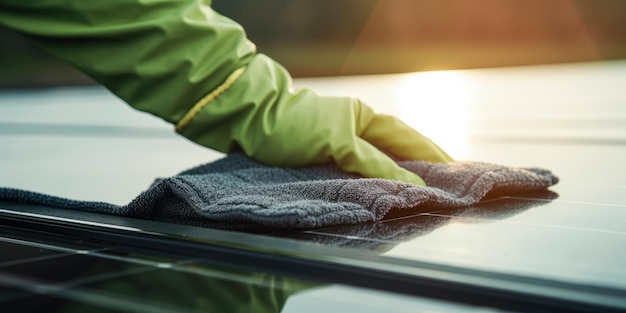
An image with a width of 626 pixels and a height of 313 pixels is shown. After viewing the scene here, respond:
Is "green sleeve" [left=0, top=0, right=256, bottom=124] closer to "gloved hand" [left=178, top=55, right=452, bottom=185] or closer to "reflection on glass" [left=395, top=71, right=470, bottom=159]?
"gloved hand" [left=178, top=55, right=452, bottom=185]

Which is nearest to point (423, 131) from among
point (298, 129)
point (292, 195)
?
point (298, 129)

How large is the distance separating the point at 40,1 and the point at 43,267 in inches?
22.3

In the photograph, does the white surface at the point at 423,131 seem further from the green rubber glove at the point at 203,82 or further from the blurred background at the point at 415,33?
the blurred background at the point at 415,33

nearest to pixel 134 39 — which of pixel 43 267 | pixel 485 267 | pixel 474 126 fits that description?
pixel 43 267

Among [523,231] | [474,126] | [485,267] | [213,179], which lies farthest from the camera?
[474,126]

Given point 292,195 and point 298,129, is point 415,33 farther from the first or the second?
point 292,195

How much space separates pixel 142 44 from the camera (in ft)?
4.06

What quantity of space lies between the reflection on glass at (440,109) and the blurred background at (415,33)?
2.04 meters

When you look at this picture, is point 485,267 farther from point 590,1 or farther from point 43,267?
point 590,1

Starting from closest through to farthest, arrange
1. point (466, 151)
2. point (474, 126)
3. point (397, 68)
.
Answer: point (466, 151) < point (474, 126) < point (397, 68)

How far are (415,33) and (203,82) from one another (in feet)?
19.4

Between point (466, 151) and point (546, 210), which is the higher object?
point (546, 210)

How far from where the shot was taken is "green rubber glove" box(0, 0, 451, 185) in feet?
3.99

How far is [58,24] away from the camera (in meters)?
1.25
